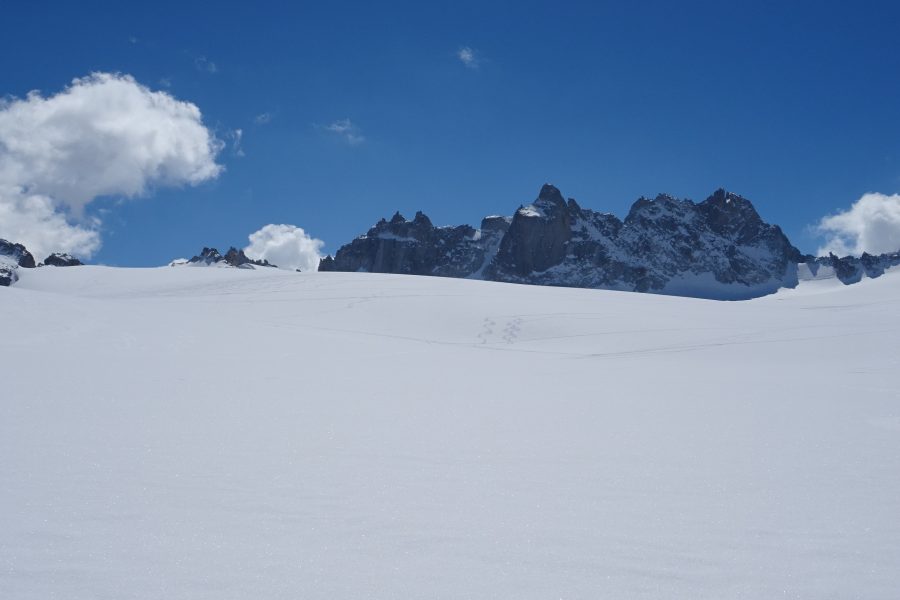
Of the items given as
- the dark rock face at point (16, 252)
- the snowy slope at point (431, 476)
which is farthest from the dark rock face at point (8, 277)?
the dark rock face at point (16, 252)

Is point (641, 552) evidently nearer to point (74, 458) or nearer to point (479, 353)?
point (74, 458)

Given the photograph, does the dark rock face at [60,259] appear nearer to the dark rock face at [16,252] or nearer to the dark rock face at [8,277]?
the dark rock face at [16,252]

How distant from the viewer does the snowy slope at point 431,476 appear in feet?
13.1

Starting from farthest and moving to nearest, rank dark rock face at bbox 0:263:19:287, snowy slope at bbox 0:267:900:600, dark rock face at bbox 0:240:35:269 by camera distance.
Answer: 1. dark rock face at bbox 0:240:35:269
2. dark rock face at bbox 0:263:19:287
3. snowy slope at bbox 0:267:900:600

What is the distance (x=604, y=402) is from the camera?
1026 centimetres

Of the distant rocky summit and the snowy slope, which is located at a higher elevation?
the distant rocky summit

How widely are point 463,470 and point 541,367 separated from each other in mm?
9520

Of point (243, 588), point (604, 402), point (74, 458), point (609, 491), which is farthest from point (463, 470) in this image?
point (604, 402)

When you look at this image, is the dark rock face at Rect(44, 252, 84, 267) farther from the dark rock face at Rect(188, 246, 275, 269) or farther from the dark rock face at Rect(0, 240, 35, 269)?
the dark rock face at Rect(188, 246, 275, 269)

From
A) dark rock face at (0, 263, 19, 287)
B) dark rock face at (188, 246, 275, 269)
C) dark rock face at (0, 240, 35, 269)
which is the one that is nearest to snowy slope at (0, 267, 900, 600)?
dark rock face at (0, 263, 19, 287)

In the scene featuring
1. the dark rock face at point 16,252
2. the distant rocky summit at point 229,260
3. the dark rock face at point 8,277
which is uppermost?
the distant rocky summit at point 229,260

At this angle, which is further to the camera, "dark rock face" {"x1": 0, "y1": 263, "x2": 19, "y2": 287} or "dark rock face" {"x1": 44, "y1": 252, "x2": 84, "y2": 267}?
"dark rock face" {"x1": 44, "y1": 252, "x2": 84, "y2": 267}

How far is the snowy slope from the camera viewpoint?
157 inches

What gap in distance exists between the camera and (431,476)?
595cm
